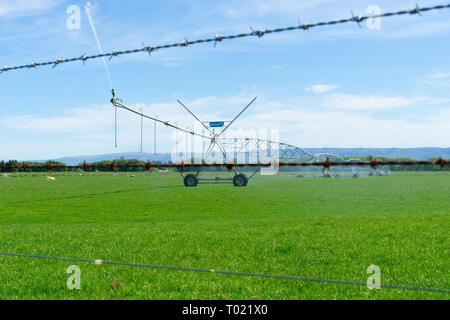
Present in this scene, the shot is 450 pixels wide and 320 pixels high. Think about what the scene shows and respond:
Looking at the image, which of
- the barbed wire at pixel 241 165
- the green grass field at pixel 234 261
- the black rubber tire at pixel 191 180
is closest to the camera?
the barbed wire at pixel 241 165

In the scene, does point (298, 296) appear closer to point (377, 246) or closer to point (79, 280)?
point (79, 280)

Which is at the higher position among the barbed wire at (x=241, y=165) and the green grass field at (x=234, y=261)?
the barbed wire at (x=241, y=165)

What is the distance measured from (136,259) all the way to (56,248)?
392cm

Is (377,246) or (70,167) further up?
(70,167)

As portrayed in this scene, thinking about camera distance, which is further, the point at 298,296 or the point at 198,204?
the point at 198,204

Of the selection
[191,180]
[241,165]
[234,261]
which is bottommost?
[234,261]

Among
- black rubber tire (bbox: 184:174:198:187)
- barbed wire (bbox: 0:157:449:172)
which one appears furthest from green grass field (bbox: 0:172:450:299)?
black rubber tire (bbox: 184:174:198:187)

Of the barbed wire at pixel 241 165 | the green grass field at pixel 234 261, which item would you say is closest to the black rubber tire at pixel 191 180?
the green grass field at pixel 234 261

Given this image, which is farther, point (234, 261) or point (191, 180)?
point (191, 180)

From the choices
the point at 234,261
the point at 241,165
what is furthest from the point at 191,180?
the point at 241,165

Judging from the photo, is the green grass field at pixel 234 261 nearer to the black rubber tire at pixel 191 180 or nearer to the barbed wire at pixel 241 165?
the barbed wire at pixel 241 165

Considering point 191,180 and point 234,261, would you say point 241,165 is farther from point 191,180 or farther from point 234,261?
point 191,180
